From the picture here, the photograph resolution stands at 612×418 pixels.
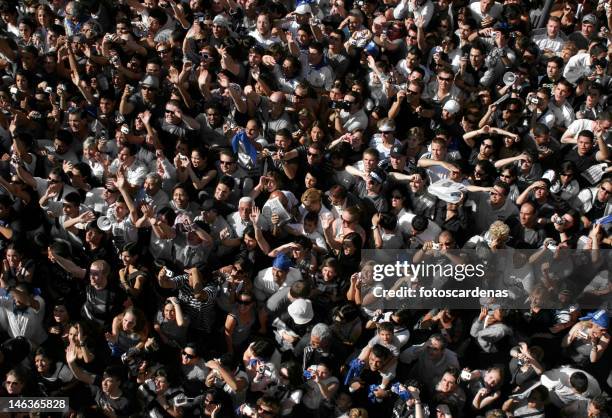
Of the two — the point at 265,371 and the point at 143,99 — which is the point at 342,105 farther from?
the point at 265,371

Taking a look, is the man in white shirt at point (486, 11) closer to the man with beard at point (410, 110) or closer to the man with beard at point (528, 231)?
the man with beard at point (410, 110)

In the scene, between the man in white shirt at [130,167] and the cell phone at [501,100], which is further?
the cell phone at [501,100]

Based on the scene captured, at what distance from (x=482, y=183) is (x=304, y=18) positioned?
3736 mm

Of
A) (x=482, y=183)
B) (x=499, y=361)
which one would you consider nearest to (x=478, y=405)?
(x=499, y=361)

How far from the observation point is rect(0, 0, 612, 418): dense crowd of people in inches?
261

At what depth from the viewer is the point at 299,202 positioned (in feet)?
26.6

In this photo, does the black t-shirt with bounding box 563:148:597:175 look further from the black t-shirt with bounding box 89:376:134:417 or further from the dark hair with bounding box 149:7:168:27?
the dark hair with bounding box 149:7:168:27

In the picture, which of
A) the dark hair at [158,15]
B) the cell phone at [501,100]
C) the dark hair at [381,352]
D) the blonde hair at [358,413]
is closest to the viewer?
the blonde hair at [358,413]

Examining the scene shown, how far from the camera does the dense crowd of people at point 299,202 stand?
21.8 ft

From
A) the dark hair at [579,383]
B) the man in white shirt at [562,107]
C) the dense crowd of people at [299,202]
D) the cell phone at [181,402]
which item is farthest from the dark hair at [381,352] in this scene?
the man in white shirt at [562,107]

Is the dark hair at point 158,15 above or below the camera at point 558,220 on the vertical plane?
above

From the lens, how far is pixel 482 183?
8.05m

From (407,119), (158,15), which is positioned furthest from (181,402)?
(158,15)

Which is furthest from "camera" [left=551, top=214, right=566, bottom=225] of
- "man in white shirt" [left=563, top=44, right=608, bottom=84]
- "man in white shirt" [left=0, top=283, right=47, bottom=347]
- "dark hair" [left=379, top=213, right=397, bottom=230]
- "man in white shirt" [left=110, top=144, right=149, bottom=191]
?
"man in white shirt" [left=0, top=283, right=47, bottom=347]
